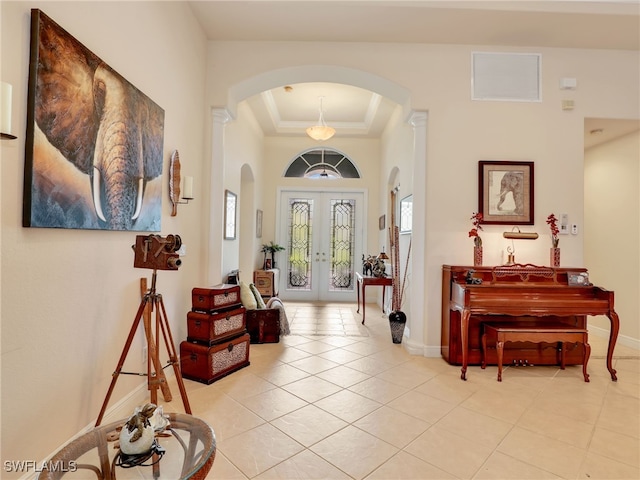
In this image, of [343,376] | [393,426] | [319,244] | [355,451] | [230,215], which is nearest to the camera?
[355,451]

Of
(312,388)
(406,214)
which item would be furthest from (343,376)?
(406,214)

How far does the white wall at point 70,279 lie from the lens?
1.39m

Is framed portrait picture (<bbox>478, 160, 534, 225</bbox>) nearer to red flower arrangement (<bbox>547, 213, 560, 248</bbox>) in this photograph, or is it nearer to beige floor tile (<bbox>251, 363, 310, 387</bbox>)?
red flower arrangement (<bbox>547, 213, 560, 248</bbox>)

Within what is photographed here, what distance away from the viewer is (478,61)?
3.59 meters

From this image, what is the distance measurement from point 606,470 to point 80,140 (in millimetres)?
3310

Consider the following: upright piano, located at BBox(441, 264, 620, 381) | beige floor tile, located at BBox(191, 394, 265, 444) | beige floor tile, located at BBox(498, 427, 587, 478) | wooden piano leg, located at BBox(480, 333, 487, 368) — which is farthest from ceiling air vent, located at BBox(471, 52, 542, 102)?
beige floor tile, located at BBox(191, 394, 265, 444)

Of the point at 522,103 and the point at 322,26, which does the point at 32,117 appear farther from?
the point at 522,103

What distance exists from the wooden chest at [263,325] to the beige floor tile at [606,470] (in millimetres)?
2924

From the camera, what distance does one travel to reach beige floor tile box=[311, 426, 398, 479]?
1.78 m

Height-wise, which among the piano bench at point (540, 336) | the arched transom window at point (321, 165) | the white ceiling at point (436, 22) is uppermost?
the white ceiling at point (436, 22)

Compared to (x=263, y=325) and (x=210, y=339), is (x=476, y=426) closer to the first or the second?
(x=210, y=339)

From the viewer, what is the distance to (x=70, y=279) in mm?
1713

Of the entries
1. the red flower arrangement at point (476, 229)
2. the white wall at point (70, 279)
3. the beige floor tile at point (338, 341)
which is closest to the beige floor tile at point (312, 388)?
the beige floor tile at point (338, 341)

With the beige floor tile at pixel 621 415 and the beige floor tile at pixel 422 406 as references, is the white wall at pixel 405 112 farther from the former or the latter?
the beige floor tile at pixel 621 415
